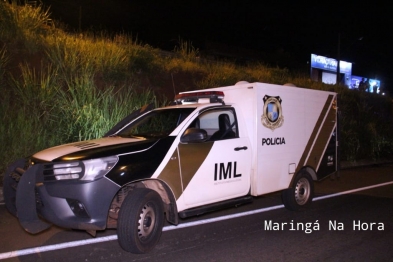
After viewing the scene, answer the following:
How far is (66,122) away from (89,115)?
2.03ft

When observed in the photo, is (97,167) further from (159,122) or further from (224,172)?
(159,122)

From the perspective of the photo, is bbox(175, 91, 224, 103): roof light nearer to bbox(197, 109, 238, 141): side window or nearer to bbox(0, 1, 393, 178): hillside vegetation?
bbox(197, 109, 238, 141): side window

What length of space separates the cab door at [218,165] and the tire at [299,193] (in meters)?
1.33

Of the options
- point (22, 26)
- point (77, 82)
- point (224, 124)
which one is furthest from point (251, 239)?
point (22, 26)

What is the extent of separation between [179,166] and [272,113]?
223 centimetres

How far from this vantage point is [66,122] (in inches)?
363

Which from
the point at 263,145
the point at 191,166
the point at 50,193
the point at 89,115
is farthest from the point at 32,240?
the point at 89,115

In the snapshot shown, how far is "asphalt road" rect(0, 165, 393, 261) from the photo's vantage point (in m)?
4.65

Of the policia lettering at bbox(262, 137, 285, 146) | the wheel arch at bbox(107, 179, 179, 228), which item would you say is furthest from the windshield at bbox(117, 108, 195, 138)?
the policia lettering at bbox(262, 137, 285, 146)

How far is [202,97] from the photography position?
621 cm

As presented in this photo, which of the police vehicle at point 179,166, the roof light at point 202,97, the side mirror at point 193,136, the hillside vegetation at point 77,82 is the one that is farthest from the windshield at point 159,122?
the hillside vegetation at point 77,82

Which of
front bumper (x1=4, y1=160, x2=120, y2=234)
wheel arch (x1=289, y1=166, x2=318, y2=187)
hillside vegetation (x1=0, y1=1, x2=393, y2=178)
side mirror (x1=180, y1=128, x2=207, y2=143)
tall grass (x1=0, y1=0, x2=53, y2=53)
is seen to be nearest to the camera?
front bumper (x1=4, y1=160, x2=120, y2=234)

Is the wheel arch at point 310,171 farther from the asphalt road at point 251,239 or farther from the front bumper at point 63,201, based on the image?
the front bumper at point 63,201

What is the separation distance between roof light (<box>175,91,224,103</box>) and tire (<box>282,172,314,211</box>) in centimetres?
224
